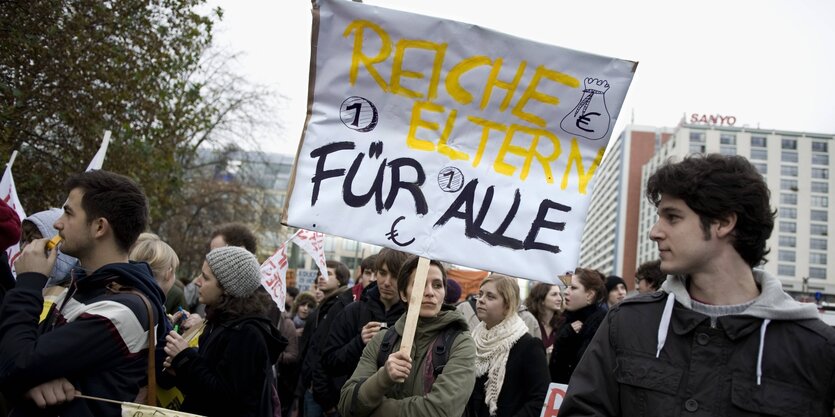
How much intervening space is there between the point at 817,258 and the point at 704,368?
13768cm

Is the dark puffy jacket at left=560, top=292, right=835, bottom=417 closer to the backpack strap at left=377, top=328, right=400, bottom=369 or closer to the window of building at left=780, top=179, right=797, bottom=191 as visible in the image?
the backpack strap at left=377, top=328, right=400, bottom=369

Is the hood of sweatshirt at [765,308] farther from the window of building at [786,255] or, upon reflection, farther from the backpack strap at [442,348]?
the window of building at [786,255]

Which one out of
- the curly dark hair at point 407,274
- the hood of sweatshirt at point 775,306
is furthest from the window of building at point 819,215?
the hood of sweatshirt at point 775,306

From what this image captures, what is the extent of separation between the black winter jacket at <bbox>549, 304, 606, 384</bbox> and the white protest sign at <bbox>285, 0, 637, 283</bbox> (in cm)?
295

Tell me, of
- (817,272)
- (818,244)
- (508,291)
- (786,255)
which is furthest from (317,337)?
(818,244)

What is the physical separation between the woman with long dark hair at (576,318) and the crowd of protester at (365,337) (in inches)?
55.5

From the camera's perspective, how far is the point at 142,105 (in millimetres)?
13508

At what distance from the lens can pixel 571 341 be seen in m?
6.43

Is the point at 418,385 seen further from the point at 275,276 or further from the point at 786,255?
the point at 786,255

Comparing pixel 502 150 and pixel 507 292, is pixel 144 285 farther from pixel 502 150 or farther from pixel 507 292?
pixel 507 292

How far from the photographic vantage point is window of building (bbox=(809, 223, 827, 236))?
Answer: 126 meters

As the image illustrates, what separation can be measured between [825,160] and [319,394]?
14138 cm

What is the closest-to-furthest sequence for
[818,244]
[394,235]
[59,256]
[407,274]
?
[394,235] < [407,274] < [59,256] < [818,244]

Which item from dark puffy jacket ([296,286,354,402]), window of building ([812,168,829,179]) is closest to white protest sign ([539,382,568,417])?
dark puffy jacket ([296,286,354,402])
